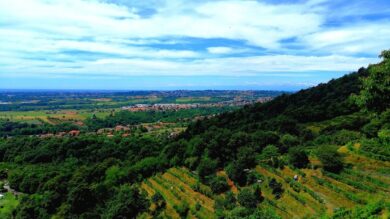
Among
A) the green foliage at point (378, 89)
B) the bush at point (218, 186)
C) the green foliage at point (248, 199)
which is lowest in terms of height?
the bush at point (218, 186)

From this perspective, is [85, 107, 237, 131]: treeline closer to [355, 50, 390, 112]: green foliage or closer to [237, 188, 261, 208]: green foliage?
[237, 188, 261, 208]: green foliage

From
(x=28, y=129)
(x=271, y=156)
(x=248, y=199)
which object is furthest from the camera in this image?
(x=28, y=129)

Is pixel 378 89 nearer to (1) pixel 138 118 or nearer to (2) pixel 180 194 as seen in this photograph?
(2) pixel 180 194

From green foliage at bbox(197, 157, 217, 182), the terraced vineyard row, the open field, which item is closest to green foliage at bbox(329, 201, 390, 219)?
the terraced vineyard row

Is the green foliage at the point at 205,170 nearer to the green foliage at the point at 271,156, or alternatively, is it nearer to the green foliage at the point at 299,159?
the green foliage at the point at 271,156

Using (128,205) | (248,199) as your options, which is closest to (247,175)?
(248,199)

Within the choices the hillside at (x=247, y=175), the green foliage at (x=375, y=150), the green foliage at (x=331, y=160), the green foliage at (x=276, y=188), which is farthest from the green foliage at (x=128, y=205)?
the green foliage at (x=375, y=150)

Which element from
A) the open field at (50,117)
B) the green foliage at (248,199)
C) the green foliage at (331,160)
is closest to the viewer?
the green foliage at (248,199)

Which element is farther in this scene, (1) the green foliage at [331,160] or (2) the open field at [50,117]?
(2) the open field at [50,117]

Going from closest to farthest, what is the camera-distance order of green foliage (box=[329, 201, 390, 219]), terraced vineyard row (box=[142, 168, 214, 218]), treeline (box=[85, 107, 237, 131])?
green foliage (box=[329, 201, 390, 219]), terraced vineyard row (box=[142, 168, 214, 218]), treeline (box=[85, 107, 237, 131])
